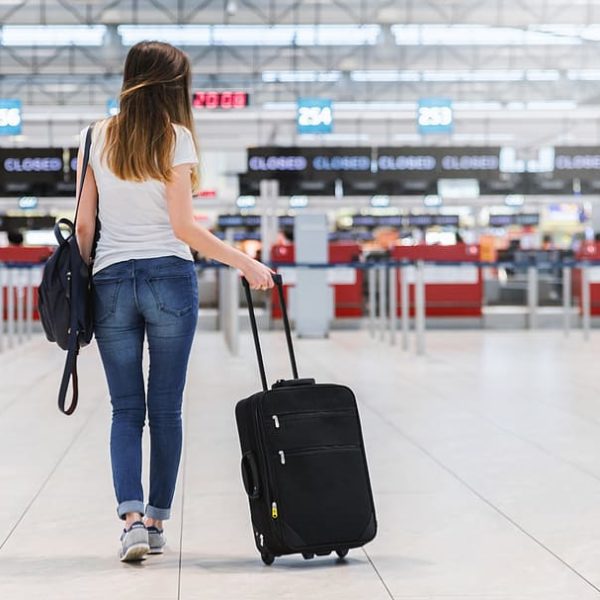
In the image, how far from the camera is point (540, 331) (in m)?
15.4

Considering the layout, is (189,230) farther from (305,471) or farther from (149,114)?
(305,471)

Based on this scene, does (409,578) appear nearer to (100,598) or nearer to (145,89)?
(100,598)

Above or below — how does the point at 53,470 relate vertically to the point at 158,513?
below

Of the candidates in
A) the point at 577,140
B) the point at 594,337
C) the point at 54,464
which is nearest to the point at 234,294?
the point at 594,337

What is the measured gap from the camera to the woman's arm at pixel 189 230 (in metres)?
3.26

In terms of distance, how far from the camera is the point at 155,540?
11.3 ft

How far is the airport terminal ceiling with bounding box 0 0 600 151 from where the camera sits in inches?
781

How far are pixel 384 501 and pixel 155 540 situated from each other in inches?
39.9

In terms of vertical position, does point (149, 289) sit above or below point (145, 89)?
below

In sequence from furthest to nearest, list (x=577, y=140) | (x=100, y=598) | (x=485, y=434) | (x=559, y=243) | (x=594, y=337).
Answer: (x=559, y=243) < (x=577, y=140) < (x=594, y=337) < (x=485, y=434) < (x=100, y=598)

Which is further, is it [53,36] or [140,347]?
[53,36]

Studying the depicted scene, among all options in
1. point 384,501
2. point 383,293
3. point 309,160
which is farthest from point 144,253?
point 309,160

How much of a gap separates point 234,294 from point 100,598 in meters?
8.16

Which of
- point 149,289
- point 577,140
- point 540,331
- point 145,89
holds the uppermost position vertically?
point 577,140
